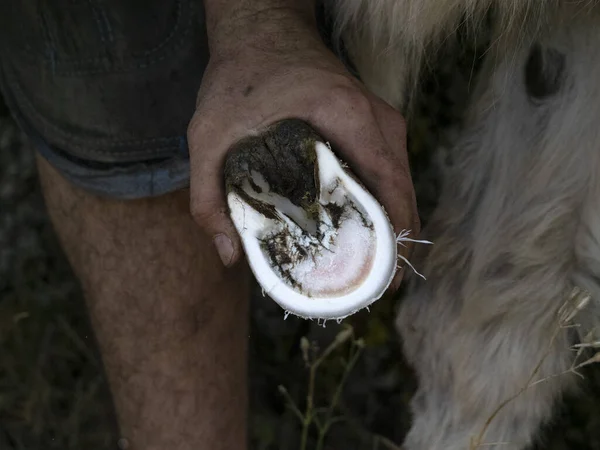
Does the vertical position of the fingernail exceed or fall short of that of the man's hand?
it falls short

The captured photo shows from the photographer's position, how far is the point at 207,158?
0.70m

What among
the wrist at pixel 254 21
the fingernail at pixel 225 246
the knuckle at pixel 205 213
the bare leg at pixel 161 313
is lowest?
the bare leg at pixel 161 313

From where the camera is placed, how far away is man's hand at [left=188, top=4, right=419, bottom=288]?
0.68 metres

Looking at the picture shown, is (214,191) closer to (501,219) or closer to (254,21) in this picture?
(254,21)

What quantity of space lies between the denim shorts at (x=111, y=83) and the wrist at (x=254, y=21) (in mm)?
148

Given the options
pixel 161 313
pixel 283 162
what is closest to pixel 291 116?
pixel 283 162

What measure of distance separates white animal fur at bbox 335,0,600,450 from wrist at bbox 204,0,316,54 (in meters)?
0.05

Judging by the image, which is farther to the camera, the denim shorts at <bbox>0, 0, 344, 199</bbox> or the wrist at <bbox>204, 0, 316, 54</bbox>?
the denim shorts at <bbox>0, 0, 344, 199</bbox>

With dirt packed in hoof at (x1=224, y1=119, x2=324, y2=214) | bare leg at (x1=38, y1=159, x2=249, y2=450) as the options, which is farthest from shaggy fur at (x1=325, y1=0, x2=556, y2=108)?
bare leg at (x1=38, y1=159, x2=249, y2=450)

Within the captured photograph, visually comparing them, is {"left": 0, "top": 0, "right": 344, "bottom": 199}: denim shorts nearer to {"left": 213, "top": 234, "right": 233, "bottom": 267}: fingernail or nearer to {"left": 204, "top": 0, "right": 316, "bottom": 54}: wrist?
{"left": 204, "top": 0, "right": 316, "bottom": 54}: wrist

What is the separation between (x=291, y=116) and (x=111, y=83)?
34 cm

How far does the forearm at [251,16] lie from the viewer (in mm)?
788

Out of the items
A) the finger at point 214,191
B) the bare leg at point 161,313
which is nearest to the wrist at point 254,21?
the finger at point 214,191

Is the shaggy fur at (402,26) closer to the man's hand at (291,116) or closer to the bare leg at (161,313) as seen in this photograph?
the man's hand at (291,116)
